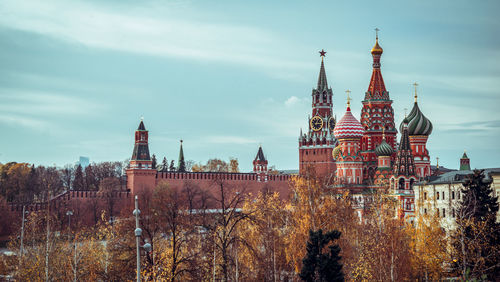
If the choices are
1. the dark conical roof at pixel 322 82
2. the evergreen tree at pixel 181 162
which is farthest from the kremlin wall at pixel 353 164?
the evergreen tree at pixel 181 162

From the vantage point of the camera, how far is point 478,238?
27484 millimetres

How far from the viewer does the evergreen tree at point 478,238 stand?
2624cm

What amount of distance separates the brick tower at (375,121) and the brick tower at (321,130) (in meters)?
13.6

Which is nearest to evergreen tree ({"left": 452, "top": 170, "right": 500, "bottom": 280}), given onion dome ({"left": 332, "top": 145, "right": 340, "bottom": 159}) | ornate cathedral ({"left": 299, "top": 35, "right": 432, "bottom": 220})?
ornate cathedral ({"left": 299, "top": 35, "right": 432, "bottom": 220})

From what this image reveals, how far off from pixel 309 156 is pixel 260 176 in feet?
34.5

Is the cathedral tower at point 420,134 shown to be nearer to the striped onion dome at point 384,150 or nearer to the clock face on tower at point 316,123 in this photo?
the striped onion dome at point 384,150

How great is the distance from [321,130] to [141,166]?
84.1ft

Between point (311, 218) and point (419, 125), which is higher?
point (419, 125)

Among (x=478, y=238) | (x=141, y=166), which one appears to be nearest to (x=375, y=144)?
(x=141, y=166)

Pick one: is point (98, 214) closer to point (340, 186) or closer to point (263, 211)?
point (340, 186)

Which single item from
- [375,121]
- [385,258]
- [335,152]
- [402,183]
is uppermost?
[375,121]

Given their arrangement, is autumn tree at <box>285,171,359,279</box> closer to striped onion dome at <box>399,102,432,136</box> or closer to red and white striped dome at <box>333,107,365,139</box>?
striped onion dome at <box>399,102,432,136</box>

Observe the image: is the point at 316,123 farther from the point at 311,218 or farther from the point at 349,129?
the point at 311,218

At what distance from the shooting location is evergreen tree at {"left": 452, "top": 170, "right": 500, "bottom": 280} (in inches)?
1033
